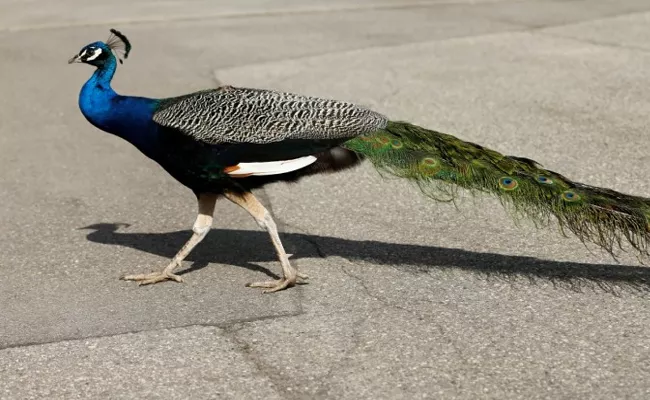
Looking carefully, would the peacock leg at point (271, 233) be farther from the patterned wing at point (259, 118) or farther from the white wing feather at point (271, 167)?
the patterned wing at point (259, 118)

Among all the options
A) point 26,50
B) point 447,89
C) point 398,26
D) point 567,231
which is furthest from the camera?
point 398,26

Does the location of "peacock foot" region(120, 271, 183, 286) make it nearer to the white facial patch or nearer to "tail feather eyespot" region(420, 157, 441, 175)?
the white facial patch

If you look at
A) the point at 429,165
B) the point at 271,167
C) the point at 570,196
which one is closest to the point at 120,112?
the point at 271,167

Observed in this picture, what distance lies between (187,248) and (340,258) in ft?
2.84

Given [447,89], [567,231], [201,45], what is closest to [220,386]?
[567,231]

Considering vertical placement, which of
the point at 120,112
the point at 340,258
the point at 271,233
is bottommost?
the point at 340,258

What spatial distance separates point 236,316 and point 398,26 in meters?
8.49

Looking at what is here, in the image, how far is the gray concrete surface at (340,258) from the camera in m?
4.34

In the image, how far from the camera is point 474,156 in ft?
17.6

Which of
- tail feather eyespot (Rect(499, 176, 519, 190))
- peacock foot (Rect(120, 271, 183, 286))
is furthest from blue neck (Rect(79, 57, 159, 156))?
tail feather eyespot (Rect(499, 176, 519, 190))

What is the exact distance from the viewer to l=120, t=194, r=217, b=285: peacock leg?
5.43 meters

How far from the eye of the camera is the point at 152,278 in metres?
5.42

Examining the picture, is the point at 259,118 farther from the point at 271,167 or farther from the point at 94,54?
the point at 94,54

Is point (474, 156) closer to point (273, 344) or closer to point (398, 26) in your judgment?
point (273, 344)
